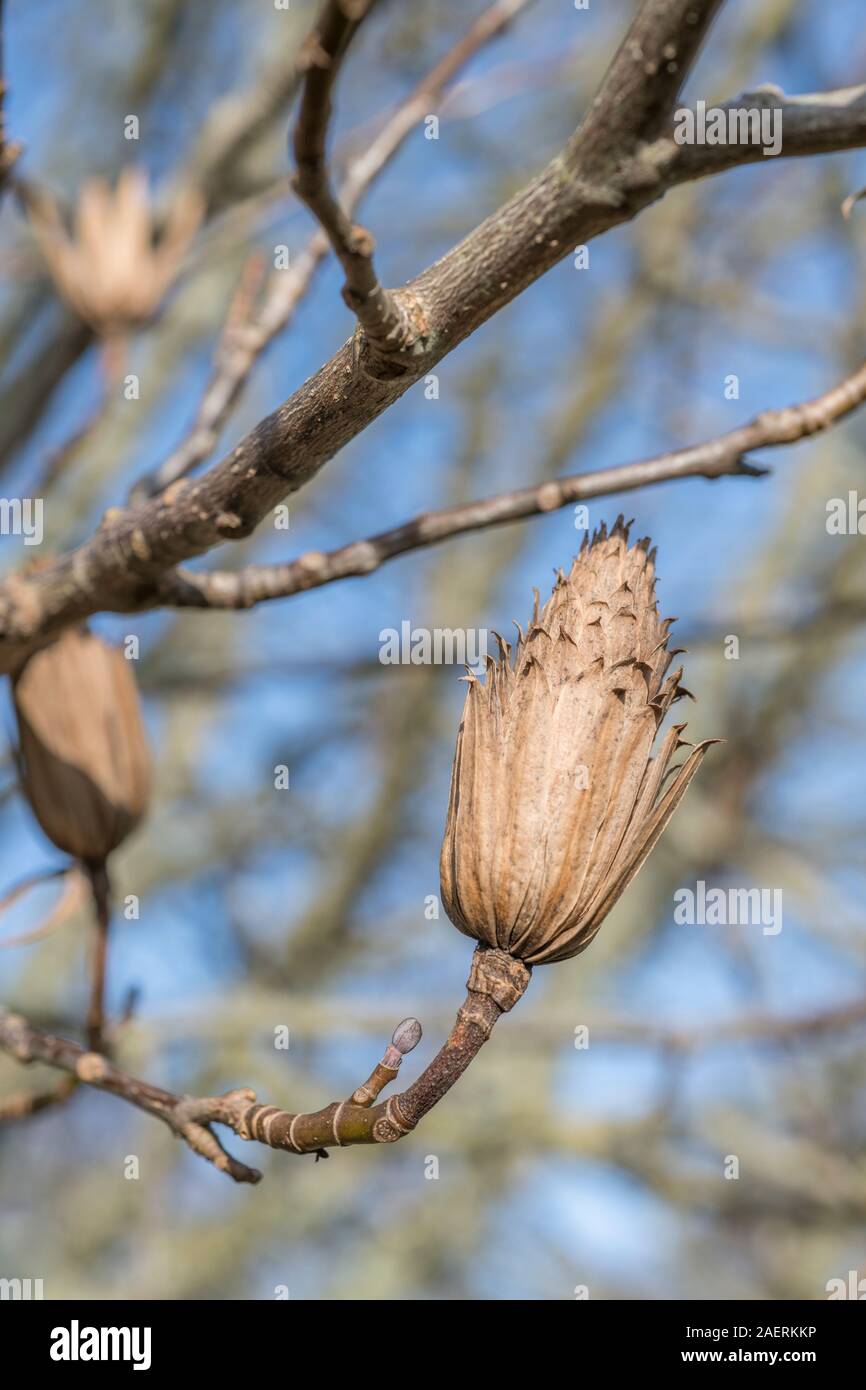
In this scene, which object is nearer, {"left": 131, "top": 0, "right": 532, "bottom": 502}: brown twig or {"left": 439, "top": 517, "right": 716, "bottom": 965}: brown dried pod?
{"left": 439, "top": 517, "right": 716, "bottom": 965}: brown dried pod

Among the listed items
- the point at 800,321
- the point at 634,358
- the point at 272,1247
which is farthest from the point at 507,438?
the point at 272,1247

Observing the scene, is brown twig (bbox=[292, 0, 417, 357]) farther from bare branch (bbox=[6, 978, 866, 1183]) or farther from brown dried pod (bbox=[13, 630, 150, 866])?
brown dried pod (bbox=[13, 630, 150, 866])

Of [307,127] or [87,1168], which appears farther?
[87,1168]

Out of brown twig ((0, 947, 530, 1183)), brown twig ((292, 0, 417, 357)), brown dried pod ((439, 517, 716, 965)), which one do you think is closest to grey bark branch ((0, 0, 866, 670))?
brown twig ((292, 0, 417, 357))

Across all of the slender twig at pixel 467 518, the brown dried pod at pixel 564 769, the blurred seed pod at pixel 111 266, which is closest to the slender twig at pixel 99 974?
the slender twig at pixel 467 518

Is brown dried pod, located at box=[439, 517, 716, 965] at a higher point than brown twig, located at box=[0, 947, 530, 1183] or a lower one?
higher

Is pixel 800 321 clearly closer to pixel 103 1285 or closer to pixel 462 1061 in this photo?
pixel 462 1061
